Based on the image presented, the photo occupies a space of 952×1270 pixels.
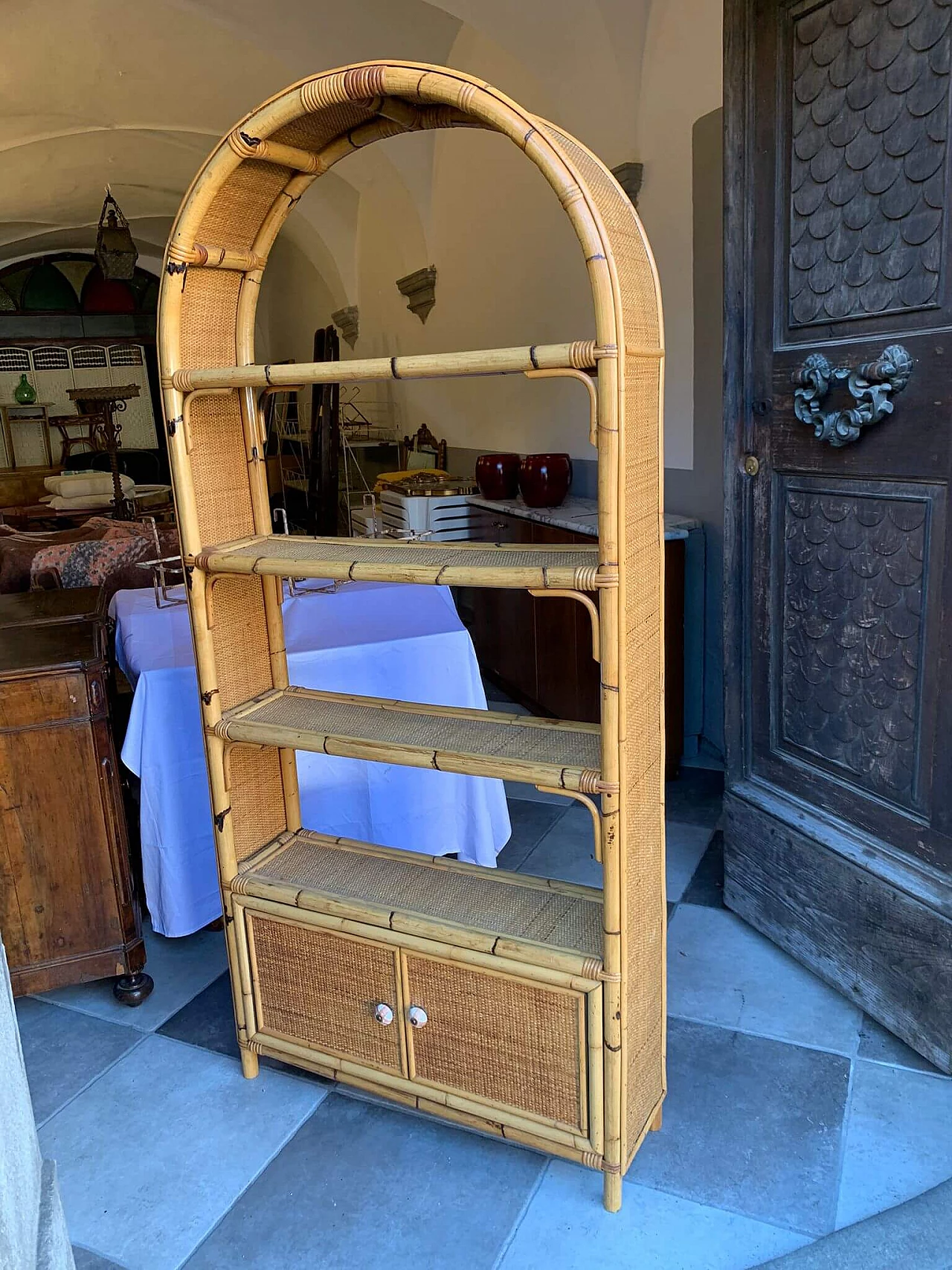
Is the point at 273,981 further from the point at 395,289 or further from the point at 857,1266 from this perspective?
the point at 395,289

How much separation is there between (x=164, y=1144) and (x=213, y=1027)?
35 centimetres

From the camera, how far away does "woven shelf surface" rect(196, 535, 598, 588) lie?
1.43m

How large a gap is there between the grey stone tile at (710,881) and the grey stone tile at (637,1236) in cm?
101

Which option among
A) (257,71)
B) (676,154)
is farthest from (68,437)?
(676,154)

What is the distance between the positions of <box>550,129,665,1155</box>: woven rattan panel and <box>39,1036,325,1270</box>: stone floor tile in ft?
2.39

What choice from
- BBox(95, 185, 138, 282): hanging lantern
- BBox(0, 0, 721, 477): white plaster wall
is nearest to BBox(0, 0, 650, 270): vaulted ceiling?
BBox(0, 0, 721, 477): white plaster wall

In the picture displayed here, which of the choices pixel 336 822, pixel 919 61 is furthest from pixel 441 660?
pixel 919 61

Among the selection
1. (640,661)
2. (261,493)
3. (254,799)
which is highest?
(261,493)

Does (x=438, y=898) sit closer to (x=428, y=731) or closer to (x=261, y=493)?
(x=428, y=731)

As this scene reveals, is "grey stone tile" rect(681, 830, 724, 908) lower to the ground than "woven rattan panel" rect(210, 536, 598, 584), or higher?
lower

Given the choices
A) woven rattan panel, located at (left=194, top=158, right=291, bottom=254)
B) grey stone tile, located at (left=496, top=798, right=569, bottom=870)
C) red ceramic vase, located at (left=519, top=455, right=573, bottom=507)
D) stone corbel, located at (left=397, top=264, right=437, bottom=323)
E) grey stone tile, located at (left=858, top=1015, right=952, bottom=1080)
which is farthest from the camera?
stone corbel, located at (left=397, top=264, right=437, bottom=323)

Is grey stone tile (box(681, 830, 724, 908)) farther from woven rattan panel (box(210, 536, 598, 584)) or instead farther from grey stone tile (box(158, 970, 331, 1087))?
woven rattan panel (box(210, 536, 598, 584))

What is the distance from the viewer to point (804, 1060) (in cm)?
193

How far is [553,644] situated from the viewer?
11.8 feet
